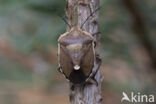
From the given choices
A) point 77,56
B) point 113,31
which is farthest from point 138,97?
point 77,56

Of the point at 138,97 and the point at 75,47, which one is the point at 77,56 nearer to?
the point at 75,47

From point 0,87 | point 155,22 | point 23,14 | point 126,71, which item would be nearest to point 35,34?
point 23,14

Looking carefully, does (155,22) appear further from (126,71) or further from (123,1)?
(126,71)

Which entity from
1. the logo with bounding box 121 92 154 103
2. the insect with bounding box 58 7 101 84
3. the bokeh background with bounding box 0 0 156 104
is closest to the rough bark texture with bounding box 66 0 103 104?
the insect with bounding box 58 7 101 84

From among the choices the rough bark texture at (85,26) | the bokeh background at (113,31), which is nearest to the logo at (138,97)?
the bokeh background at (113,31)

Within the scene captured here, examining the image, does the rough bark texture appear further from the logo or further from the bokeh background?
the logo
